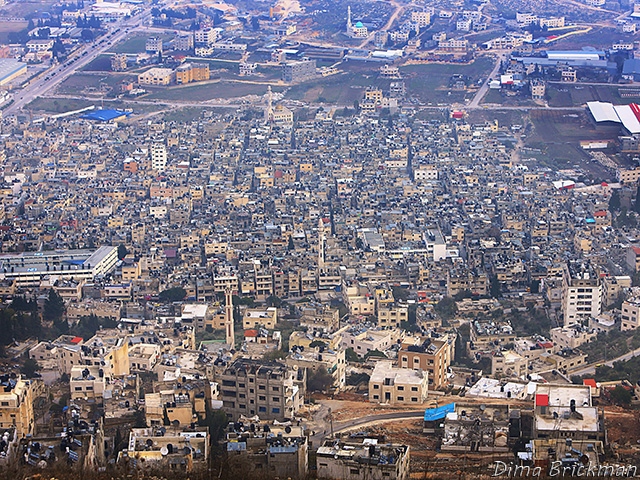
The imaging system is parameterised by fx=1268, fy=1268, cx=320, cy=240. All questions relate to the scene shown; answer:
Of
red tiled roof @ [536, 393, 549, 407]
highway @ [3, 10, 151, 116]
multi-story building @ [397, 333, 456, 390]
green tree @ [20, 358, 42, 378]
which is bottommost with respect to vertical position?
highway @ [3, 10, 151, 116]

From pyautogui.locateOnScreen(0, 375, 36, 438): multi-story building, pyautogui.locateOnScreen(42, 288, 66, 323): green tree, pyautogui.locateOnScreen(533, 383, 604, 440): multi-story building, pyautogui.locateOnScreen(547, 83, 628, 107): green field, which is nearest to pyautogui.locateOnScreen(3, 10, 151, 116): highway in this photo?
pyautogui.locateOnScreen(547, 83, 628, 107): green field

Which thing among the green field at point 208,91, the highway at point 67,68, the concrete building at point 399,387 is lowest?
the green field at point 208,91

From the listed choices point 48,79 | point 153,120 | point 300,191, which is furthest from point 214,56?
point 300,191

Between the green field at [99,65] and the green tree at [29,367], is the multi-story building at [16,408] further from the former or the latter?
the green field at [99,65]

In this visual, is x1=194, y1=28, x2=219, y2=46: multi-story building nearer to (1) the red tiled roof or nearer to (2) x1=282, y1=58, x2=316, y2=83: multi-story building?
(2) x1=282, y1=58, x2=316, y2=83: multi-story building

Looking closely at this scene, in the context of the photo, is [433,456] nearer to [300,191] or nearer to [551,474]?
[551,474]

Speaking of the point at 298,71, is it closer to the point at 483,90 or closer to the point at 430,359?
the point at 483,90

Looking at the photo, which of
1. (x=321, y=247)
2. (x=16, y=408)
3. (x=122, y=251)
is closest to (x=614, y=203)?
(x=321, y=247)

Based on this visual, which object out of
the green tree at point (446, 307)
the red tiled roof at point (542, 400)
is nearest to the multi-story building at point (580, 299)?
the green tree at point (446, 307)
